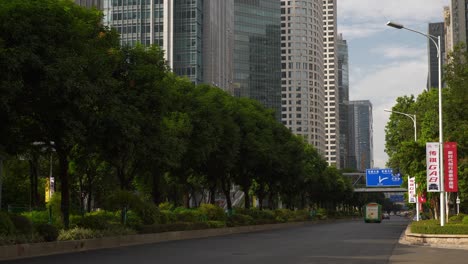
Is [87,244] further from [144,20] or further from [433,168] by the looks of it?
[144,20]

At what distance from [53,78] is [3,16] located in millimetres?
2556

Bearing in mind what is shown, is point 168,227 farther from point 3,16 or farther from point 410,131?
point 410,131

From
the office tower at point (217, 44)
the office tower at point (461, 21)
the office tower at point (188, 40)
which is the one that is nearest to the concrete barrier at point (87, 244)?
the office tower at point (188, 40)

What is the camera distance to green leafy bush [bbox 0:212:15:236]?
68.6 ft

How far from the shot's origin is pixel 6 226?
21125mm

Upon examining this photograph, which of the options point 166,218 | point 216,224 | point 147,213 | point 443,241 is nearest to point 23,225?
point 147,213

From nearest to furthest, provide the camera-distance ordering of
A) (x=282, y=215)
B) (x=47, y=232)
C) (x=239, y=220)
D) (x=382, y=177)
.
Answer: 1. (x=47, y=232)
2. (x=239, y=220)
3. (x=282, y=215)
4. (x=382, y=177)

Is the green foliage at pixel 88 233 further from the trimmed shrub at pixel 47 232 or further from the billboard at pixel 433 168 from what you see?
the billboard at pixel 433 168

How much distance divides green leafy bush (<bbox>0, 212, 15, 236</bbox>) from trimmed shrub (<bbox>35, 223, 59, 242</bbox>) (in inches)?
59.1

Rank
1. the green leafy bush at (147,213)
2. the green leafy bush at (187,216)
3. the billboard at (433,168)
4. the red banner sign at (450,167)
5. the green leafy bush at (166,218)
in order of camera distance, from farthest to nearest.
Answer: the green leafy bush at (187,216) < the green leafy bush at (166,218) < the green leafy bush at (147,213) < the red banner sign at (450,167) < the billboard at (433,168)

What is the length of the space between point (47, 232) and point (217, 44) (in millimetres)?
113054

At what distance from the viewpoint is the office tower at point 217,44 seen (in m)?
130

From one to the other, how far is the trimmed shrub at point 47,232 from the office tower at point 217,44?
10551cm

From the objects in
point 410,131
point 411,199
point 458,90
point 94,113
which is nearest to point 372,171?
point 410,131
